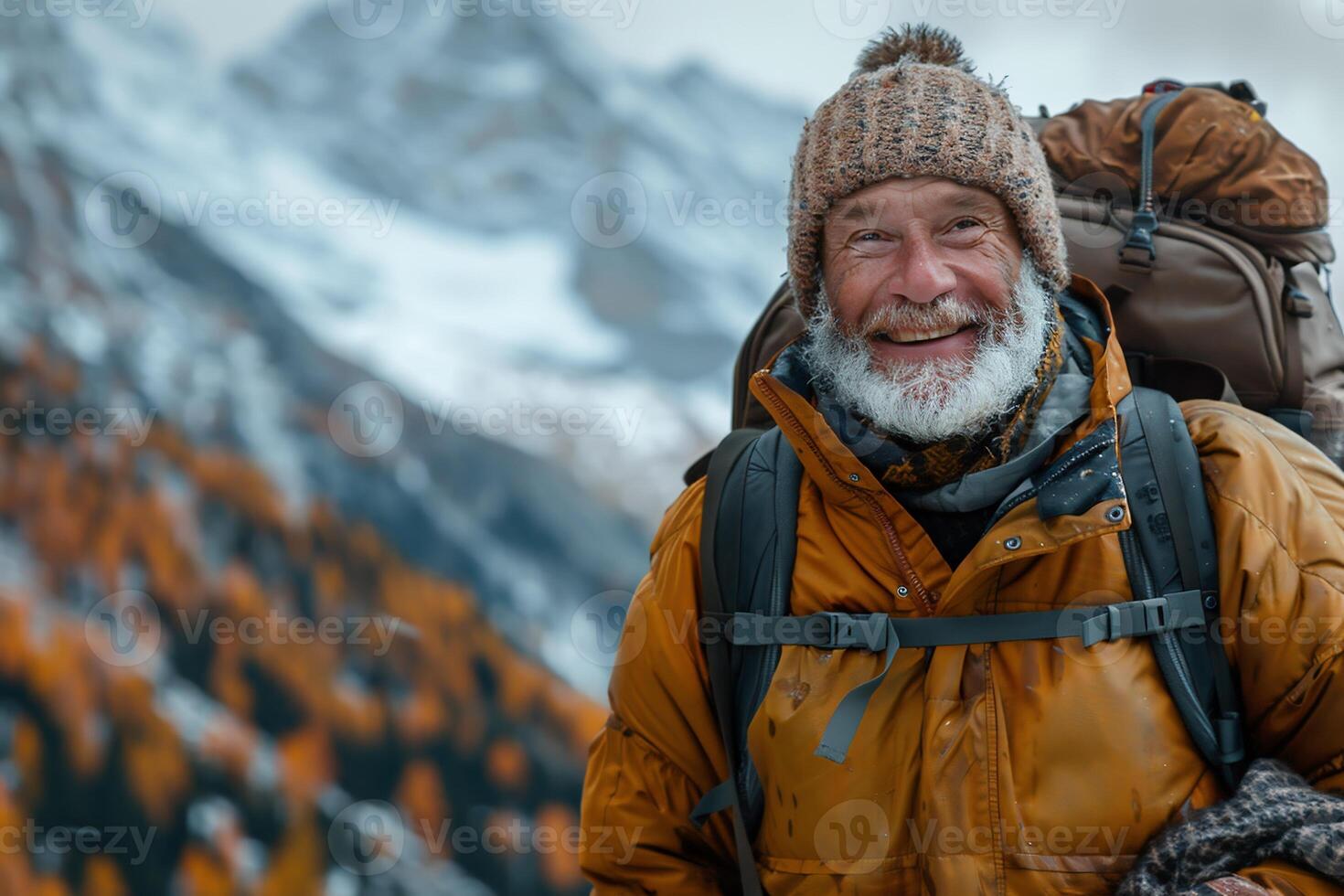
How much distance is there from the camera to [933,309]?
1712 millimetres

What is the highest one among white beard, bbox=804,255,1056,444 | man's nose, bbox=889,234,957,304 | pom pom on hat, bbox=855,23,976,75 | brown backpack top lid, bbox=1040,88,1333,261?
pom pom on hat, bbox=855,23,976,75

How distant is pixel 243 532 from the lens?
3494 mm

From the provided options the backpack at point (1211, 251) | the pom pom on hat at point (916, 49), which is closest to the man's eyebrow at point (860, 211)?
the pom pom on hat at point (916, 49)

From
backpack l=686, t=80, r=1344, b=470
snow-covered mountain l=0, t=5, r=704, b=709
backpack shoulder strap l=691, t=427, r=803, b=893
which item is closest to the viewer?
backpack shoulder strap l=691, t=427, r=803, b=893

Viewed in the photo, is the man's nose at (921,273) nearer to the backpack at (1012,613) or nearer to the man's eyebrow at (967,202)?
the man's eyebrow at (967,202)

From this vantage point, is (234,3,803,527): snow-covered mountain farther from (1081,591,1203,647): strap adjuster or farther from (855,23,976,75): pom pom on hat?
(1081,591,1203,647): strap adjuster

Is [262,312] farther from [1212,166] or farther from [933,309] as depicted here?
[1212,166]

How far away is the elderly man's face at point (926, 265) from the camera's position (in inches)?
67.4

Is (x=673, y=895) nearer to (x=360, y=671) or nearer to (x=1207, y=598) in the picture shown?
(x=1207, y=598)

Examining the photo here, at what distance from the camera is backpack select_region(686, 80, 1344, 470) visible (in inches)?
70.4

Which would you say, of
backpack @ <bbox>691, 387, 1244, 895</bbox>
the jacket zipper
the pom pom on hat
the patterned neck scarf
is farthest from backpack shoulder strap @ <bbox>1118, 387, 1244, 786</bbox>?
the pom pom on hat

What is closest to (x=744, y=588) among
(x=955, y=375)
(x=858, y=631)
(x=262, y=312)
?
(x=858, y=631)

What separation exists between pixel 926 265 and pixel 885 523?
0.40m

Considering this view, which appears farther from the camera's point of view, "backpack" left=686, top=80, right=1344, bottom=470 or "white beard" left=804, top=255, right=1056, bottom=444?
"backpack" left=686, top=80, right=1344, bottom=470
